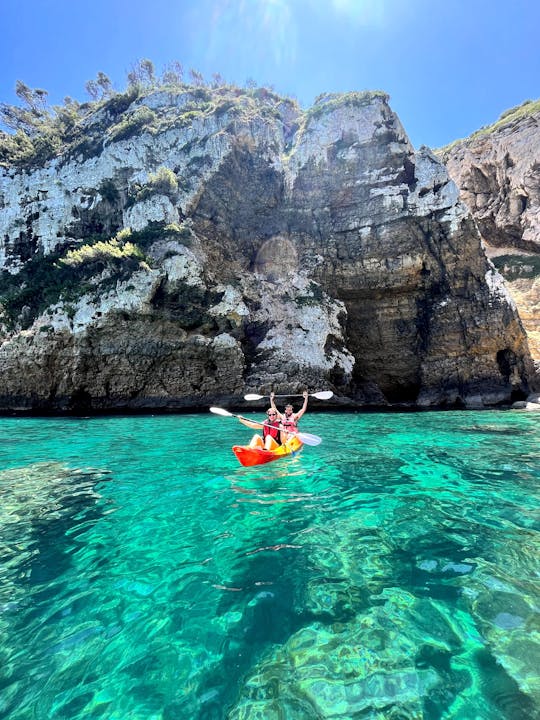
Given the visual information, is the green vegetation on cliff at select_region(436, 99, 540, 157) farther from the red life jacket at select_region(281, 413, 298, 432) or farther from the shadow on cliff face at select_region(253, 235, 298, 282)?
the red life jacket at select_region(281, 413, 298, 432)

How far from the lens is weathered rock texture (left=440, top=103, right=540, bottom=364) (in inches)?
1207

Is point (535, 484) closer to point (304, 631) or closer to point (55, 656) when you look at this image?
point (304, 631)

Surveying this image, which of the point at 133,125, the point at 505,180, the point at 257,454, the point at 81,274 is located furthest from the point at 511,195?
the point at 257,454

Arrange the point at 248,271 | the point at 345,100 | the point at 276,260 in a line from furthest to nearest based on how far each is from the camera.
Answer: the point at 345,100, the point at 276,260, the point at 248,271

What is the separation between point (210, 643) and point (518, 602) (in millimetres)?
2565

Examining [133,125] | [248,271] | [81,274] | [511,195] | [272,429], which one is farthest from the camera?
[511,195]

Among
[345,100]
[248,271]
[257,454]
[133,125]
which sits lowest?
[257,454]

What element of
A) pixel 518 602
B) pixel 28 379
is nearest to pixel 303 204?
pixel 28 379

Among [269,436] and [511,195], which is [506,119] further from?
[269,436]

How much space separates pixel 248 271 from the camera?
27.2 m

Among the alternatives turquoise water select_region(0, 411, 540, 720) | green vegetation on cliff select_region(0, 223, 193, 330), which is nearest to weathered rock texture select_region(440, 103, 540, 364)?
green vegetation on cliff select_region(0, 223, 193, 330)

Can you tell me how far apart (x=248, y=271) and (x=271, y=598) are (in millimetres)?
25828

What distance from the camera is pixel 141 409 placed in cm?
2262

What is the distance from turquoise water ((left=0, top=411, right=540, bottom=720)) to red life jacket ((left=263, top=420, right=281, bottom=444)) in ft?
8.48
